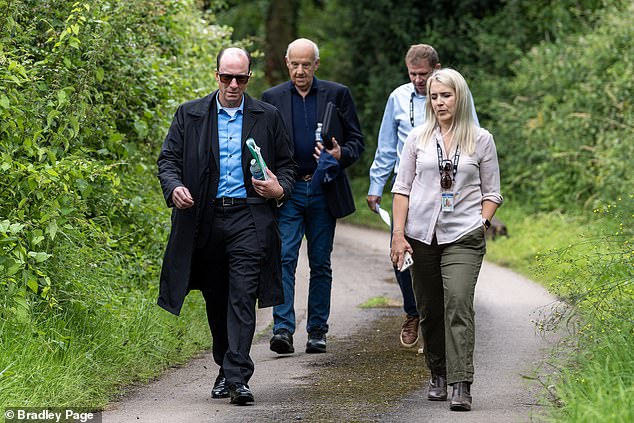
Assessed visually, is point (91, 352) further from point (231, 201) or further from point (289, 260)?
point (289, 260)

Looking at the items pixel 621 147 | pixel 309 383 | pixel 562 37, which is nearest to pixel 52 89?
pixel 309 383

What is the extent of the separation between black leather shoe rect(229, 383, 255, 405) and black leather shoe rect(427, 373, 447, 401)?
1069 millimetres

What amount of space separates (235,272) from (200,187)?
55 centimetres

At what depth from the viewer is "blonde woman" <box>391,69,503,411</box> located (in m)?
7.02

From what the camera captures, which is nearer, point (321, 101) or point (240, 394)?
point (240, 394)

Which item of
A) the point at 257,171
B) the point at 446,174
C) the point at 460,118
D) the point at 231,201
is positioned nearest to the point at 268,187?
the point at 257,171

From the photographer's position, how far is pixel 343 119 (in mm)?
9391

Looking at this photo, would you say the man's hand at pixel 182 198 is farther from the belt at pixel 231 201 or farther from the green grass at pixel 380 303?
the green grass at pixel 380 303

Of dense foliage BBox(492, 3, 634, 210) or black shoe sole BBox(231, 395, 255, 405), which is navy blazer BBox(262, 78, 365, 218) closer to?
black shoe sole BBox(231, 395, 255, 405)

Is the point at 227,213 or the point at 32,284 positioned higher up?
the point at 227,213

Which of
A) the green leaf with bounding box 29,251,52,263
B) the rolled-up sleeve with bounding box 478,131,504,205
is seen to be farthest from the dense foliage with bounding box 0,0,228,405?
the rolled-up sleeve with bounding box 478,131,504,205

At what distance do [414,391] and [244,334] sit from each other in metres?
1.17

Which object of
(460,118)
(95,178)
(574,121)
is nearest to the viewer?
(460,118)

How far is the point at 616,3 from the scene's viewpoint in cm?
1992
